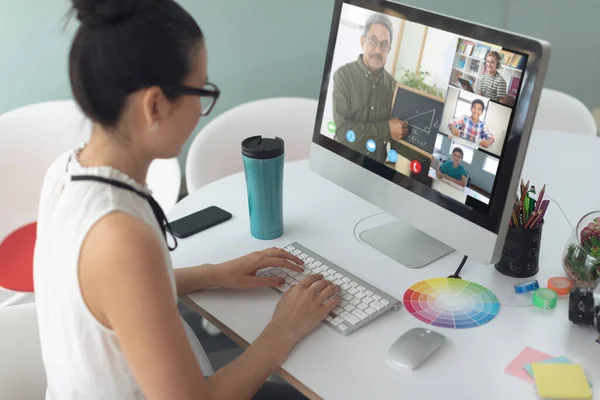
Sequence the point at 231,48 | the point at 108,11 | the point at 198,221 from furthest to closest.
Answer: the point at 231,48
the point at 198,221
the point at 108,11

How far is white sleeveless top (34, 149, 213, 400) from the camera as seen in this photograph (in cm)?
90

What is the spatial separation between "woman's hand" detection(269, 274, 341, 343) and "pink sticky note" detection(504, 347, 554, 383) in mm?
319

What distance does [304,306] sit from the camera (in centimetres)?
114

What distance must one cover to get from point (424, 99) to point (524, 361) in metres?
0.50

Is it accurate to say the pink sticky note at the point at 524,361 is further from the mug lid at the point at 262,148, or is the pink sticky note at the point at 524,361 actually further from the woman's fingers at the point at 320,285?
the mug lid at the point at 262,148

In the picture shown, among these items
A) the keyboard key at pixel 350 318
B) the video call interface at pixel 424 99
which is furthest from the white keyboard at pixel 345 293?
the video call interface at pixel 424 99

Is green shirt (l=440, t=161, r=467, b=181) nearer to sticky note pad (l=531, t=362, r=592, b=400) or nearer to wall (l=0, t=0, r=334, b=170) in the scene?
sticky note pad (l=531, t=362, r=592, b=400)

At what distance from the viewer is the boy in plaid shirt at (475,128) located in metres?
1.10

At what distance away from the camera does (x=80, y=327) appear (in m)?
0.92

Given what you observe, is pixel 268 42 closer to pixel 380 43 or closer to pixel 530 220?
pixel 380 43

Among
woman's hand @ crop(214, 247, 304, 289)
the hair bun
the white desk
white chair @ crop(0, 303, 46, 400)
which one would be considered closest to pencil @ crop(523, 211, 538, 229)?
the white desk

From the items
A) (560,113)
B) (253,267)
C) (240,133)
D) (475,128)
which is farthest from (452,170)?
(560,113)

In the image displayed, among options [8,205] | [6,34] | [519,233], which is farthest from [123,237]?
[6,34]

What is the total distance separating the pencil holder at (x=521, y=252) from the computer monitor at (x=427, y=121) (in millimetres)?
110
